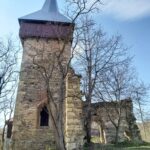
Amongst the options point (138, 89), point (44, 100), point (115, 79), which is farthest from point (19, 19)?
point (138, 89)

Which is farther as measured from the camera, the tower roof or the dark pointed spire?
the dark pointed spire

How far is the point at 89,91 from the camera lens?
14297 mm

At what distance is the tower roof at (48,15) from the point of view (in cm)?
2031

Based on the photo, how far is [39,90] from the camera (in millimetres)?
17672

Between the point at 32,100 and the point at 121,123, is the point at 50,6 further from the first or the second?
the point at 121,123

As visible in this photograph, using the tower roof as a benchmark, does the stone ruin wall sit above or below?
below

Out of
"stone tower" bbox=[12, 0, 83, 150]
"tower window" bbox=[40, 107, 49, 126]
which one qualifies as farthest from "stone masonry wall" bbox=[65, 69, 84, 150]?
"tower window" bbox=[40, 107, 49, 126]

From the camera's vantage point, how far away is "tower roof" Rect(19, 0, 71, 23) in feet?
66.6

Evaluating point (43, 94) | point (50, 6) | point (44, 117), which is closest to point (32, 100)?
point (43, 94)

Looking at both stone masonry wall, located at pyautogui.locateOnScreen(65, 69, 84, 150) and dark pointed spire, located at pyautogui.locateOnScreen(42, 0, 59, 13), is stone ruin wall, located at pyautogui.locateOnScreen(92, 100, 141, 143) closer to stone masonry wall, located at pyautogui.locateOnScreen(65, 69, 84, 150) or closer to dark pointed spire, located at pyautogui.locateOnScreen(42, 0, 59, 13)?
stone masonry wall, located at pyautogui.locateOnScreen(65, 69, 84, 150)

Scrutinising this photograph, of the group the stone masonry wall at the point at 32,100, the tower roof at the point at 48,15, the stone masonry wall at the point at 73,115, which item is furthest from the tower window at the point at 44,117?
the tower roof at the point at 48,15

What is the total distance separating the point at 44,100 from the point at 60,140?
6.83 meters

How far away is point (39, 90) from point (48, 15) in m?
6.98

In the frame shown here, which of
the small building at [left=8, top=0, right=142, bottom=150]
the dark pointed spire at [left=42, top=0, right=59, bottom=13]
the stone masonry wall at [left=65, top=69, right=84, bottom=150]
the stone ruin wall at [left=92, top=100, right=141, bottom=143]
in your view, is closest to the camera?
the stone masonry wall at [left=65, top=69, right=84, bottom=150]
